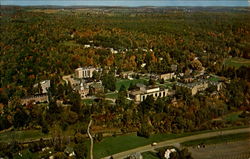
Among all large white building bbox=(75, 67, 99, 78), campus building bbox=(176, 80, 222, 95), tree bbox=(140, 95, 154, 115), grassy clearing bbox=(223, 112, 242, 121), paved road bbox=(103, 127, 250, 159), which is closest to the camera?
paved road bbox=(103, 127, 250, 159)

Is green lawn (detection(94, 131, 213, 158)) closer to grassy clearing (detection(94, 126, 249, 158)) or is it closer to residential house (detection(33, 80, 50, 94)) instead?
grassy clearing (detection(94, 126, 249, 158))

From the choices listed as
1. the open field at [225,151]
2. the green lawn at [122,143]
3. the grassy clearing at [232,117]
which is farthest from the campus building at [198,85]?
the open field at [225,151]

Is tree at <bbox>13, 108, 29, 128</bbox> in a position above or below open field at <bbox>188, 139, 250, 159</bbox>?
above

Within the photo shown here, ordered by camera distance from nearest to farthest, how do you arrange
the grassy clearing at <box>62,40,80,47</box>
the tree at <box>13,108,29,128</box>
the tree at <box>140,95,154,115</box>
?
1. the tree at <box>13,108,29,128</box>
2. the tree at <box>140,95,154,115</box>
3. the grassy clearing at <box>62,40,80,47</box>

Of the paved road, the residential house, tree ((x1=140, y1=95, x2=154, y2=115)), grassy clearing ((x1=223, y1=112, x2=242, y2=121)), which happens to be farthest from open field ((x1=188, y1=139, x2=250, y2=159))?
the residential house

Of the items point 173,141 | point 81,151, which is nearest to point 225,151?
point 173,141

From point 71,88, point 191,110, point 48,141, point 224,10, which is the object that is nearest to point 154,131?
point 191,110
